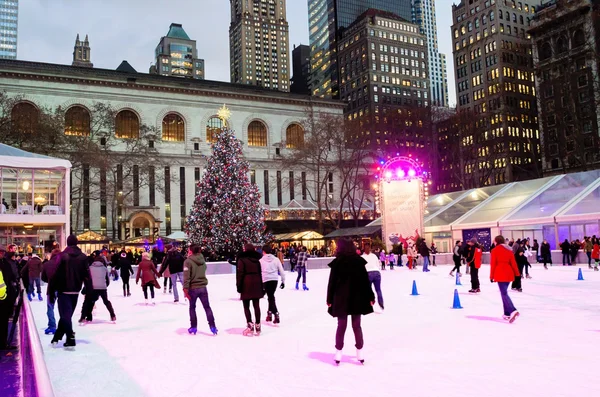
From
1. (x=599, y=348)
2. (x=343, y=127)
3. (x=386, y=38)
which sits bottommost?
(x=599, y=348)

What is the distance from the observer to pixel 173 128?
63.3m

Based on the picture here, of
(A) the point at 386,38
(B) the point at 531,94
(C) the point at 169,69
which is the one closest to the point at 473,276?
(B) the point at 531,94

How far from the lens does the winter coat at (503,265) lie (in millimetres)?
9344

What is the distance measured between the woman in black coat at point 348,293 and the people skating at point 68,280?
397 cm

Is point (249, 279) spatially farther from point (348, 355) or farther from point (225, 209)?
point (225, 209)

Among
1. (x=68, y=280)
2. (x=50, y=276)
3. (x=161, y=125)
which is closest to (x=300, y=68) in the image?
(x=161, y=125)

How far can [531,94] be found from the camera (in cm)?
9588

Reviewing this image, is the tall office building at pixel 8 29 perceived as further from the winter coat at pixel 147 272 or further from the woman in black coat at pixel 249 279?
the woman in black coat at pixel 249 279

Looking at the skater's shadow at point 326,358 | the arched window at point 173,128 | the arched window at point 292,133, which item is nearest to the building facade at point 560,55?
the arched window at point 292,133

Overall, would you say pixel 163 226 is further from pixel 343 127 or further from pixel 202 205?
pixel 202 205

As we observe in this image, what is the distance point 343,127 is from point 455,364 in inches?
1720

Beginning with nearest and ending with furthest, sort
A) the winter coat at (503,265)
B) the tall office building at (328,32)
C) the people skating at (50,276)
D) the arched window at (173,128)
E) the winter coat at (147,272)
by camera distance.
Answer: the people skating at (50,276), the winter coat at (503,265), the winter coat at (147,272), the arched window at (173,128), the tall office building at (328,32)

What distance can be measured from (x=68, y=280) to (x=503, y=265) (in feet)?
23.1

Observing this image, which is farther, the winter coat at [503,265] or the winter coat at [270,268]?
the winter coat at [270,268]
